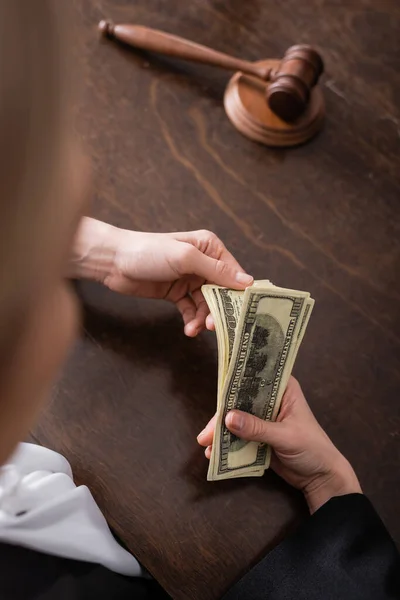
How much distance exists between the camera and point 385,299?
1111 millimetres

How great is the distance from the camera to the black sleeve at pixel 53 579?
0.89 meters

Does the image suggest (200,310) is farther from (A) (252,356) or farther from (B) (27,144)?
(B) (27,144)

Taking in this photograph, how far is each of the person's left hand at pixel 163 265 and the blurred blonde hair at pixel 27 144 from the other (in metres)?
0.63

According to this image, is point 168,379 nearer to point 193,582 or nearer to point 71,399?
point 71,399

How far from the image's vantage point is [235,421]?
0.92 meters

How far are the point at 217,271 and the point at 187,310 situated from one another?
9cm

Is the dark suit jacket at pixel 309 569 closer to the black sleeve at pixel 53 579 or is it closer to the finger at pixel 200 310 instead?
the black sleeve at pixel 53 579

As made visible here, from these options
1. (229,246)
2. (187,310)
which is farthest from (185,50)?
(187,310)

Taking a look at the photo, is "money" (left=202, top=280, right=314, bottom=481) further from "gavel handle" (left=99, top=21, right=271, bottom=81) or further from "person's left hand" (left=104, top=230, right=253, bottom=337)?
"gavel handle" (left=99, top=21, right=271, bottom=81)

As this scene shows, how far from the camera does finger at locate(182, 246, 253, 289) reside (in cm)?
100

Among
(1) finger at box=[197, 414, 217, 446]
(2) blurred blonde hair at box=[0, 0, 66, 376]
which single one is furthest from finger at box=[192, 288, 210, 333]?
(2) blurred blonde hair at box=[0, 0, 66, 376]

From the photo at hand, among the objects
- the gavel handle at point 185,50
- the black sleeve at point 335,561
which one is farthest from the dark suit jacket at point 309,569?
the gavel handle at point 185,50

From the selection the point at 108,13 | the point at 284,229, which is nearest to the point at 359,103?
the point at 284,229

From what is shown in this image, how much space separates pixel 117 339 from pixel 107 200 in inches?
10.3
